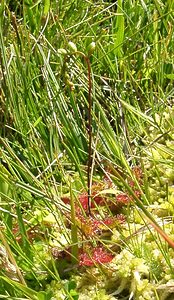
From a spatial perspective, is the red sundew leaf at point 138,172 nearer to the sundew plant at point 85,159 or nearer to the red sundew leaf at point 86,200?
the sundew plant at point 85,159

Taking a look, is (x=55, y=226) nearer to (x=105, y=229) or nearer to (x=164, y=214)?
(x=105, y=229)

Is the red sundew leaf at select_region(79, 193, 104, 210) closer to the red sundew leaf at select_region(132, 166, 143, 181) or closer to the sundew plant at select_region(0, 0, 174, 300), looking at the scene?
the sundew plant at select_region(0, 0, 174, 300)

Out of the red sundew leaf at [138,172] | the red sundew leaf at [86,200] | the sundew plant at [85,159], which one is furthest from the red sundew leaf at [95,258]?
the red sundew leaf at [138,172]

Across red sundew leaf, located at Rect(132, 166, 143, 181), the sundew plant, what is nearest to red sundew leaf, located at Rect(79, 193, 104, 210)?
the sundew plant

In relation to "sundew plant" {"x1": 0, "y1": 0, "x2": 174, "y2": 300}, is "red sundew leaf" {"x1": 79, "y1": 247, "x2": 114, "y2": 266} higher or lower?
lower

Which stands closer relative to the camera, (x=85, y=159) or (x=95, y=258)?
(x=95, y=258)

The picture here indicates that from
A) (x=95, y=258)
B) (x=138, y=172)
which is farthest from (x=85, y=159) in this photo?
(x=95, y=258)

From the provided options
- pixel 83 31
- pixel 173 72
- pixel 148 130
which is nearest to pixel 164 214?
pixel 148 130

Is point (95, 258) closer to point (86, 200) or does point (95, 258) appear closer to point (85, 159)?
point (86, 200)
